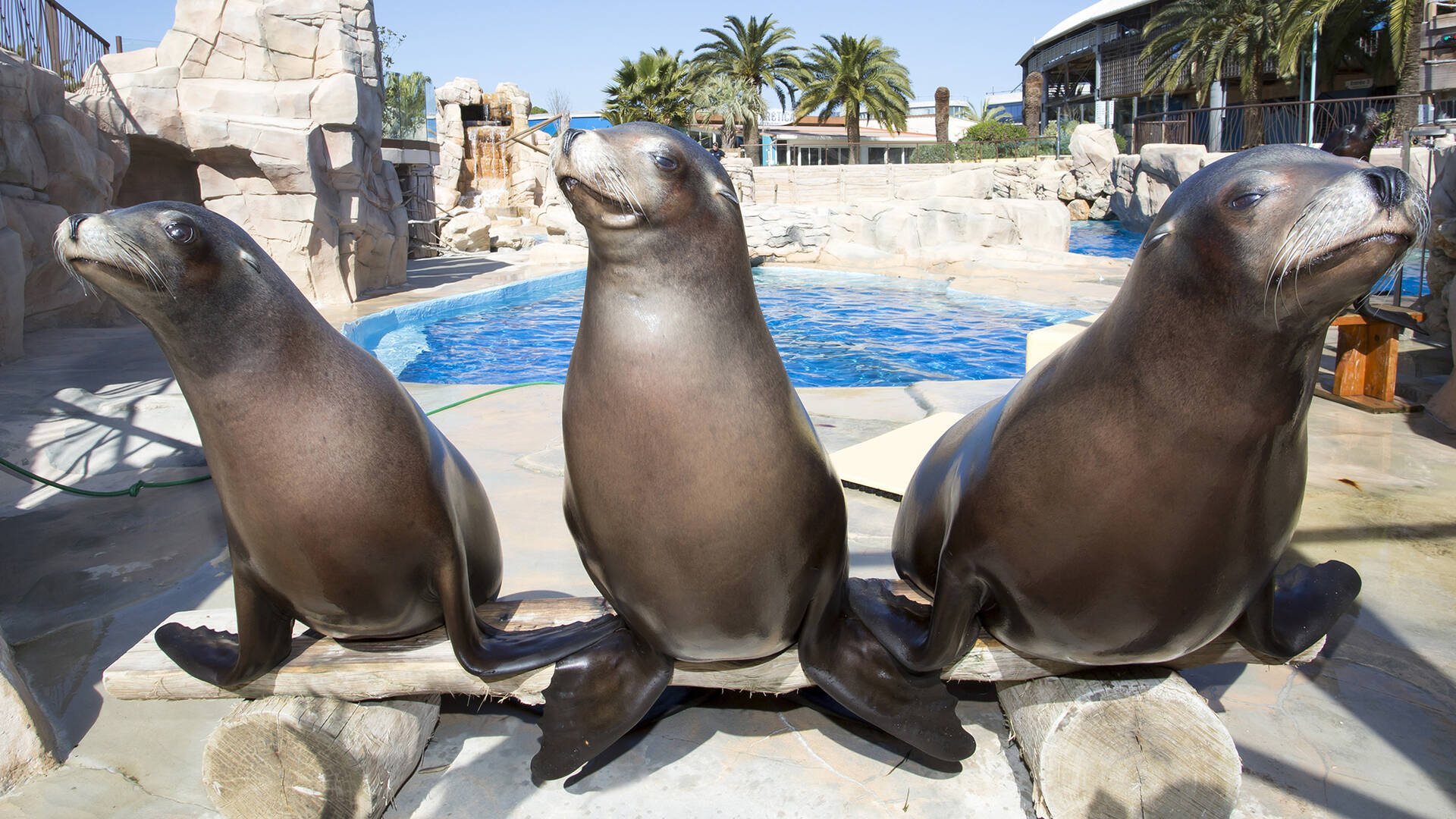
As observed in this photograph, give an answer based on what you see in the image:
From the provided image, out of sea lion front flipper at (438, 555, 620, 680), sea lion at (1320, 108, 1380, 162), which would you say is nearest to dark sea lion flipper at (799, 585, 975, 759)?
sea lion front flipper at (438, 555, 620, 680)

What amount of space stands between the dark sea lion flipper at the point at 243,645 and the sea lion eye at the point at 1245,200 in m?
2.04

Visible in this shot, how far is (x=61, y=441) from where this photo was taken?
4.78 metres

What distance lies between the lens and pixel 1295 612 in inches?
74.9

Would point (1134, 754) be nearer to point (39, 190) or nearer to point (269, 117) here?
point (39, 190)

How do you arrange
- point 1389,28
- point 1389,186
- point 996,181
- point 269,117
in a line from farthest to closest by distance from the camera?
point 996,181
point 1389,28
point 269,117
point 1389,186

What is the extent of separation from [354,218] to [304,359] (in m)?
10.9

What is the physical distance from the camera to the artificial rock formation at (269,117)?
34.3 feet

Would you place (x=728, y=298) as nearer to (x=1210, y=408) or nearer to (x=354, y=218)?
(x=1210, y=408)

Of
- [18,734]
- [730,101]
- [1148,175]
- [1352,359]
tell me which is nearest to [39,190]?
[18,734]

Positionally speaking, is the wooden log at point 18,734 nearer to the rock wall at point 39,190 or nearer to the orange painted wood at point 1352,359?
the rock wall at point 39,190

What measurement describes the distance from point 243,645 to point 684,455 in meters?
1.12

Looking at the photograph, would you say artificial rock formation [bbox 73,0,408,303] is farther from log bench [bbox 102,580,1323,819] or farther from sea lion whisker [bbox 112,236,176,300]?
sea lion whisker [bbox 112,236,176,300]

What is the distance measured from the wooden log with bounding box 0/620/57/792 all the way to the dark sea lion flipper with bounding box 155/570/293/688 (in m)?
0.44

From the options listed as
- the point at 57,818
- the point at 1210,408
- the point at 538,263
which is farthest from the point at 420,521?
the point at 538,263
